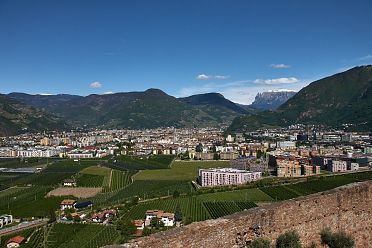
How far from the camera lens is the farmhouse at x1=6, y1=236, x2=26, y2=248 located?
28619mm

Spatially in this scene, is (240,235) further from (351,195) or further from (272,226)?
(351,195)

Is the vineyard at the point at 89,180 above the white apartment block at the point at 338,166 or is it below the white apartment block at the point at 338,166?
below

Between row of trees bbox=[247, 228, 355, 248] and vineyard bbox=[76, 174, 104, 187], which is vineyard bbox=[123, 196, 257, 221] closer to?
vineyard bbox=[76, 174, 104, 187]

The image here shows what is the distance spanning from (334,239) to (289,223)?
3.65 feet

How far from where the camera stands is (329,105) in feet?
596

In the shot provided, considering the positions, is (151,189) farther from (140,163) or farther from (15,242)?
(140,163)

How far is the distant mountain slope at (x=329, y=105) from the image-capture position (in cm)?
16175

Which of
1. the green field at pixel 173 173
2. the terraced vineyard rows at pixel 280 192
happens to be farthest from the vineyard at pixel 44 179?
the terraced vineyard rows at pixel 280 192

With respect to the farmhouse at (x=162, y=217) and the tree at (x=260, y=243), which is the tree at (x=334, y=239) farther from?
the farmhouse at (x=162, y=217)

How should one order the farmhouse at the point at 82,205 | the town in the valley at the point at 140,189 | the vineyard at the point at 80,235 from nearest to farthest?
the vineyard at the point at 80,235 → the town in the valley at the point at 140,189 → the farmhouse at the point at 82,205

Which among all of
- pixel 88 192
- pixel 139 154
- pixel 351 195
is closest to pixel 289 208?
pixel 351 195

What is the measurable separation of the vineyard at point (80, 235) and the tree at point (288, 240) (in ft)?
71.7

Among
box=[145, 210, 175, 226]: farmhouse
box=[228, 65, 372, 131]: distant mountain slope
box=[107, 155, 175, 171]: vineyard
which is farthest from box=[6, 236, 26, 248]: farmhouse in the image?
box=[228, 65, 372, 131]: distant mountain slope

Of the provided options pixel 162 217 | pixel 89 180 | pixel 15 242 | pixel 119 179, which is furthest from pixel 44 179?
pixel 162 217
